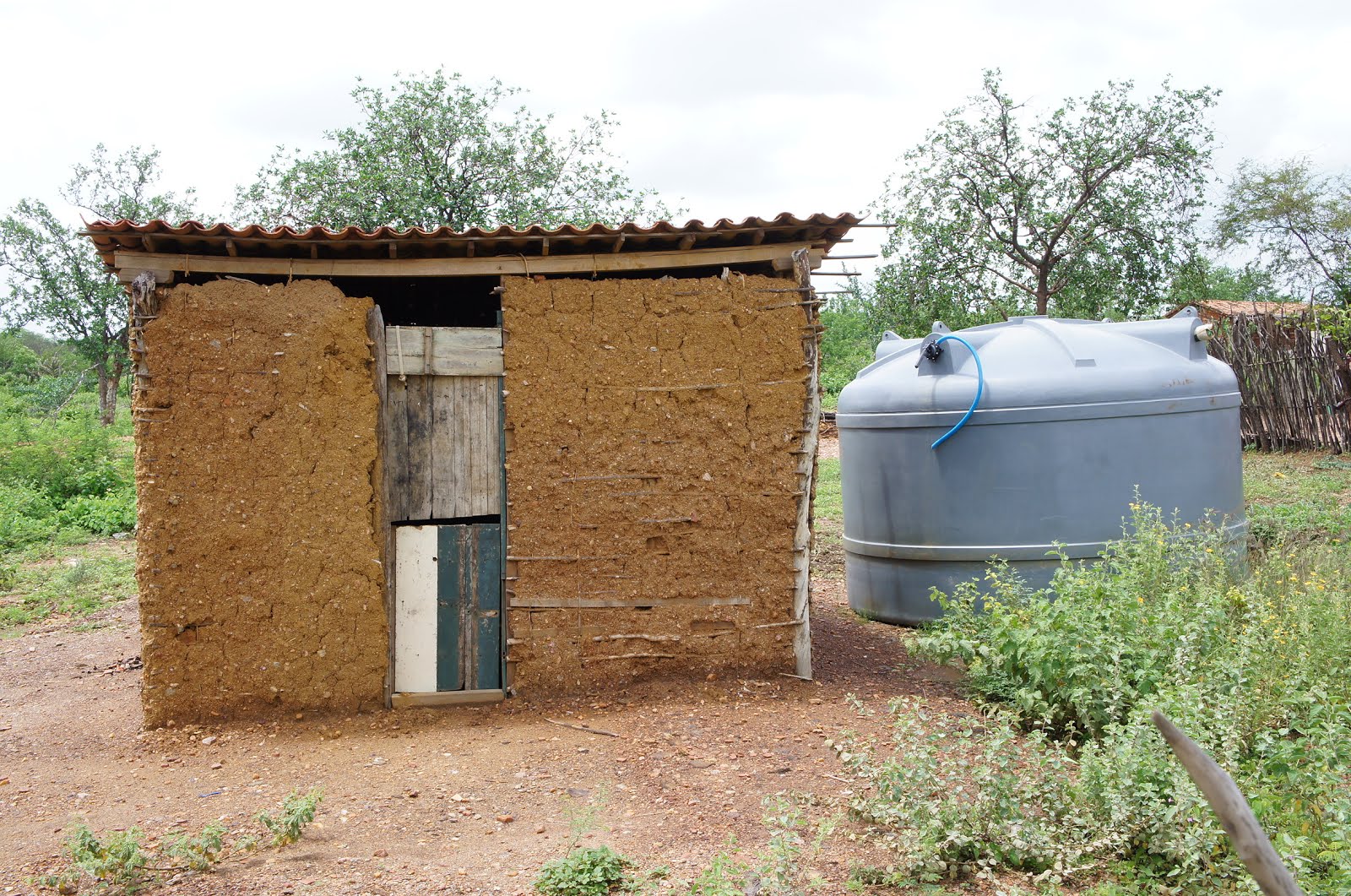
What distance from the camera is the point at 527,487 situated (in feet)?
19.5

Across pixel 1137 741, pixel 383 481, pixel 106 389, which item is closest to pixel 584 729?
pixel 383 481

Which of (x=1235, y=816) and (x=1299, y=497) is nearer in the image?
(x=1235, y=816)

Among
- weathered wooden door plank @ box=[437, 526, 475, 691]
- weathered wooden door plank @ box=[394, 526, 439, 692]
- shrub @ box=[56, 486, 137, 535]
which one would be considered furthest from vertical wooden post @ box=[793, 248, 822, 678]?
shrub @ box=[56, 486, 137, 535]

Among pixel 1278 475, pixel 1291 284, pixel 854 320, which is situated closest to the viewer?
pixel 1278 475

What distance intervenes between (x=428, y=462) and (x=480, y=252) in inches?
49.9

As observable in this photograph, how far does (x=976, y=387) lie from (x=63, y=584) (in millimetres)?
8839

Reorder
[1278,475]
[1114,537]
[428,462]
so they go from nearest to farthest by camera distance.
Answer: [428,462]
[1114,537]
[1278,475]

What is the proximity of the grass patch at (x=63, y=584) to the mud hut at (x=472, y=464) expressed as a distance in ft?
15.2

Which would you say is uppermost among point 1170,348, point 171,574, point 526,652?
point 1170,348

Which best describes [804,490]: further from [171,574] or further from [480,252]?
[171,574]

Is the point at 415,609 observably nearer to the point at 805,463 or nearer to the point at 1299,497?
the point at 805,463

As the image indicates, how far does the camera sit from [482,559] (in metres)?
6.12

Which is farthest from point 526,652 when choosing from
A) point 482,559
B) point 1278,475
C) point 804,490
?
point 1278,475

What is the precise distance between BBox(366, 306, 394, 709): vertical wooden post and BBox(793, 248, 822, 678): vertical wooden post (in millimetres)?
2382
